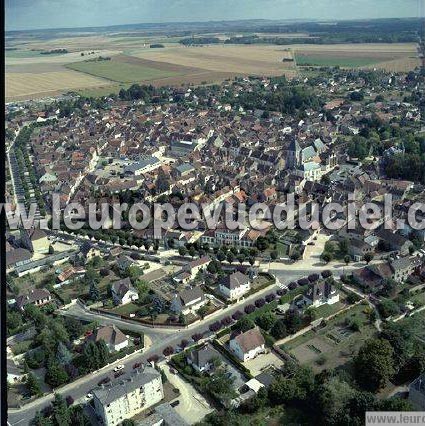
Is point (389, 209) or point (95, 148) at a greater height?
point (95, 148)

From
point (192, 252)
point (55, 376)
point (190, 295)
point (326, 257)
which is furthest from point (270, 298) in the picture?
point (55, 376)

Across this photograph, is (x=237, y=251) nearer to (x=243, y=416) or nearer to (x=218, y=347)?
(x=218, y=347)

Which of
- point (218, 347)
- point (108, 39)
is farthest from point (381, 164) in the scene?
point (108, 39)

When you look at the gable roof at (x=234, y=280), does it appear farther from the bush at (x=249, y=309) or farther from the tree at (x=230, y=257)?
the tree at (x=230, y=257)

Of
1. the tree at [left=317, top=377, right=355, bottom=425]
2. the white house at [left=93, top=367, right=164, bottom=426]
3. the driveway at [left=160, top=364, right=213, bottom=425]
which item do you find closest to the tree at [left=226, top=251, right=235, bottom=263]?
the driveway at [left=160, top=364, right=213, bottom=425]

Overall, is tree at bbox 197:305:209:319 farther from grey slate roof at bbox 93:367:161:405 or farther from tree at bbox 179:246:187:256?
tree at bbox 179:246:187:256

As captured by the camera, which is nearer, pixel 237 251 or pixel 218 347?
pixel 218 347

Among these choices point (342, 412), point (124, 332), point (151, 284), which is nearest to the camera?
point (342, 412)
